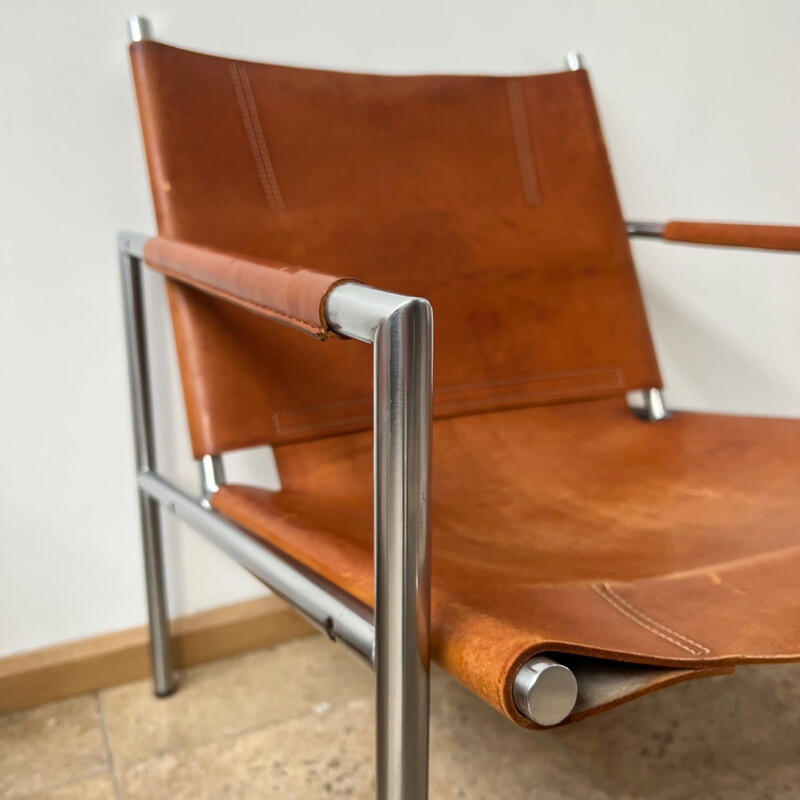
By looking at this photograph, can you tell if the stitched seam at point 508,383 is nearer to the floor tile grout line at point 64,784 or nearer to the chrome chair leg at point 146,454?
the chrome chair leg at point 146,454

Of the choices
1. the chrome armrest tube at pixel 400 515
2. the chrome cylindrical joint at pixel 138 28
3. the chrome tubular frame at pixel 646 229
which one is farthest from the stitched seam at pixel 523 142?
the chrome armrest tube at pixel 400 515

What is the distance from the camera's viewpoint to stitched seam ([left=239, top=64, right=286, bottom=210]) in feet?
3.00

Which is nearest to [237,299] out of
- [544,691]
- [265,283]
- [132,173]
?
[265,283]

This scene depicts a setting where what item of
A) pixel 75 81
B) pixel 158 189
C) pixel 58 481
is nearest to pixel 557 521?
pixel 158 189

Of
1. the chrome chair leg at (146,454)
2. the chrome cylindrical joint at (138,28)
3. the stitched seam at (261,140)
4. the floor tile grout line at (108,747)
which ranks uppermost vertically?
the chrome cylindrical joint at (138,28)

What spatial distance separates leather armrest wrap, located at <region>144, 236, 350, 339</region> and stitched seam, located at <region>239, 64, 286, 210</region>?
239 mm

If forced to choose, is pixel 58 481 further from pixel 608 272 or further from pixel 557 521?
pixel 608 272

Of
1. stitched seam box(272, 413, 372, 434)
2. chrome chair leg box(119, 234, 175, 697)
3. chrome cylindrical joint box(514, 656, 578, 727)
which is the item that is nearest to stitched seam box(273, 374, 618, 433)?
stitched seam box(272, 413, 372, 434)

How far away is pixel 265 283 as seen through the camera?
20.4 inches

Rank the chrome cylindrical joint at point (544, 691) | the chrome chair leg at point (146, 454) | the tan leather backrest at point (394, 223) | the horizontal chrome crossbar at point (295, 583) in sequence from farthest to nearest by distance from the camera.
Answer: the chrome chair leg at point (146, 454)
the tan leather backrest at point (394, 223)
the horizontal chrome crossbar at point (295, 583)
the chrome cylindrical joint at point (544, 691)

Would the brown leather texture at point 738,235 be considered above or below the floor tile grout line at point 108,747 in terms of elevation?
above

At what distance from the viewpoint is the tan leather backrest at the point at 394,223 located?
0.87m

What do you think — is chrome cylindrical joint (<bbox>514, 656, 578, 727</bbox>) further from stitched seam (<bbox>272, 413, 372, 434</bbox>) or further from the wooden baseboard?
the wooden baseboard

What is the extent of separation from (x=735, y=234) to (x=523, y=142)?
0.28m
